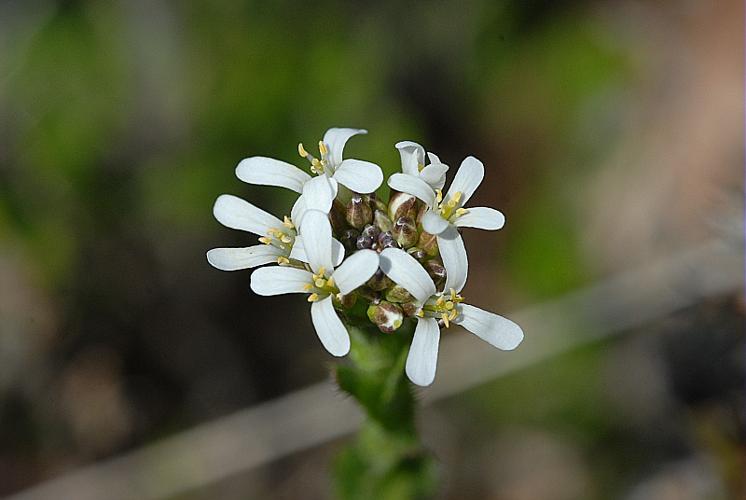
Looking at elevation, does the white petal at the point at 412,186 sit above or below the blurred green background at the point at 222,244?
below

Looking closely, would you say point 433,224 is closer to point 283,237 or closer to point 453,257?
point 453,257

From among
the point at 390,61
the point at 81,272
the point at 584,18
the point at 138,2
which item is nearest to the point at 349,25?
the point at 390,61

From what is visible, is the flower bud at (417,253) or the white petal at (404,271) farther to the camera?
the flower bud at (417,253)

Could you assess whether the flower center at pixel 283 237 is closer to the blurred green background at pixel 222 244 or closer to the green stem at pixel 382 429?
the green stem at pixel 382 429

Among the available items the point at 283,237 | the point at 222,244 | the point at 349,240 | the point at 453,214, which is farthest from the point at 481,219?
the point at 222,244

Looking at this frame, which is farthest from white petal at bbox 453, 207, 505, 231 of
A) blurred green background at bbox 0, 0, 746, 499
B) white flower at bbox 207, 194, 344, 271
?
blurred green background at bbox 0, 0, 746, 499

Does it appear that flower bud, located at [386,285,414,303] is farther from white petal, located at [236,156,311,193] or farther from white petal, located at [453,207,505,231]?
white petal, located at [236,156,311,193]

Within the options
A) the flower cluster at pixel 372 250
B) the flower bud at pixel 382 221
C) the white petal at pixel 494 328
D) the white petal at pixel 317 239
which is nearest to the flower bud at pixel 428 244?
the flower cluster at pixel 372 250
